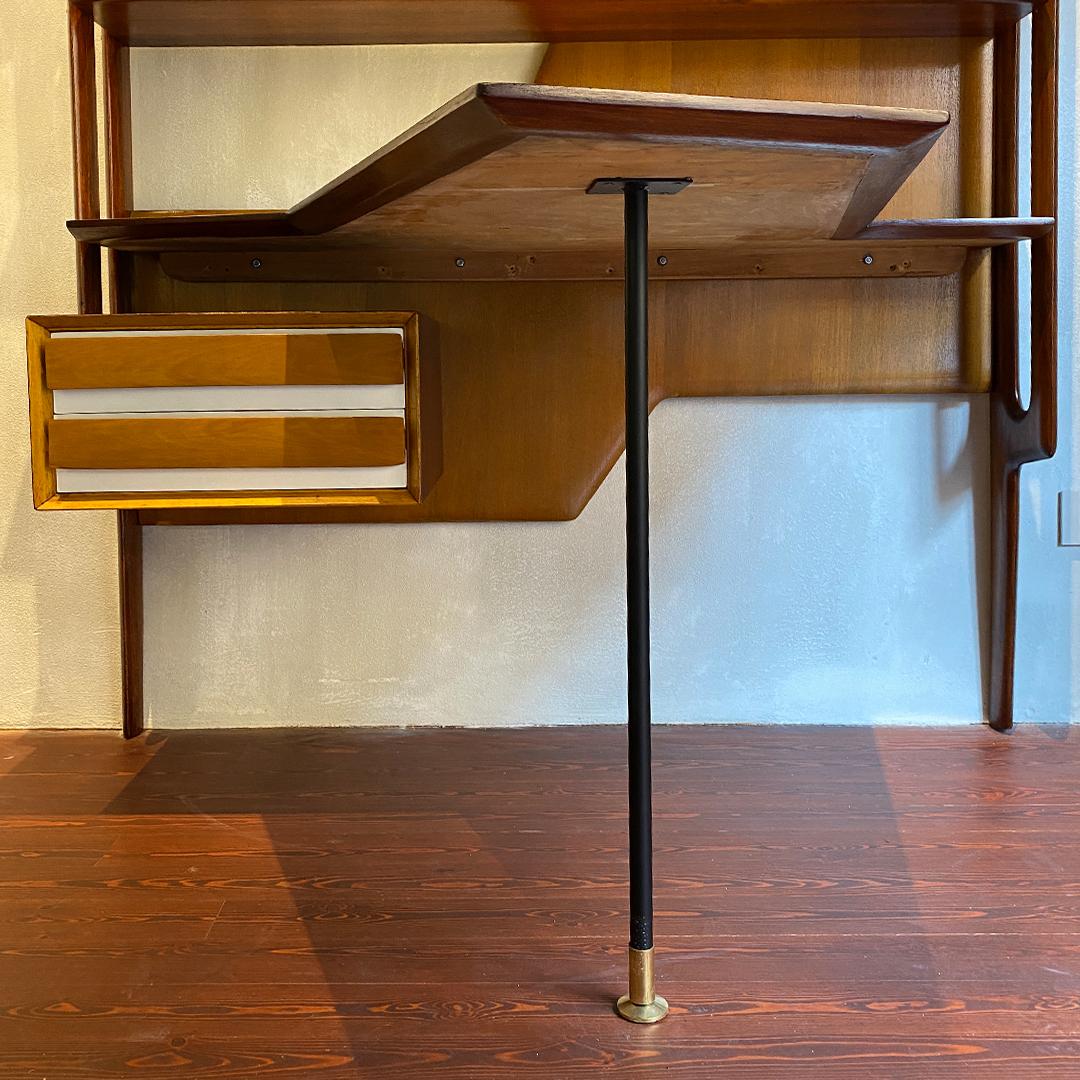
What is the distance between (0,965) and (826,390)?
1.38 meters

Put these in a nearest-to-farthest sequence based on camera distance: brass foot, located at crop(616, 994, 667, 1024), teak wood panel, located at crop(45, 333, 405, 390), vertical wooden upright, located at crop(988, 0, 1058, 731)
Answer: brass foot, located at crop(616, 994, 667, 1024) < teak wood panel, located at crop(45, 333, 405, 390) < vertical wooden upright, located at crop(988, 0, 1058, 731)

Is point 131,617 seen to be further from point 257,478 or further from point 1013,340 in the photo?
point 1013,340

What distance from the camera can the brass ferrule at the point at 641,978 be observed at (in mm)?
966

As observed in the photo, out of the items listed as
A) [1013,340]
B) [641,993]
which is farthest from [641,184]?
[1013,340]

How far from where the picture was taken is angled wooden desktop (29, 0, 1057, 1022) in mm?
1361

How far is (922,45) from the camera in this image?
173 cm

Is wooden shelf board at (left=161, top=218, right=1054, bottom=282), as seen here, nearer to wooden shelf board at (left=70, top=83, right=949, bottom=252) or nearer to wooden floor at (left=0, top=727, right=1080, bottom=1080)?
wooden shelf board at (left=70, top=83, right=949, bottom=252)

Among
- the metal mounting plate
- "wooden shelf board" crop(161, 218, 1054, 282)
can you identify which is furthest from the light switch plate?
the metal mounting plate

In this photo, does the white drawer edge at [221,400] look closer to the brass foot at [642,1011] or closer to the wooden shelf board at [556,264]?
the wooden shelf board at [556,264]

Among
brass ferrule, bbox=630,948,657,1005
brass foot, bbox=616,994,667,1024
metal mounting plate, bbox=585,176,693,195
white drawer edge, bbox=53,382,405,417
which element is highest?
metal mounting plate, bbox=585,176,693,195

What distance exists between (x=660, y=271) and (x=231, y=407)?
0.71 metres

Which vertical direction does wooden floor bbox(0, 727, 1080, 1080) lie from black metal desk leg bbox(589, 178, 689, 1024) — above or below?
below

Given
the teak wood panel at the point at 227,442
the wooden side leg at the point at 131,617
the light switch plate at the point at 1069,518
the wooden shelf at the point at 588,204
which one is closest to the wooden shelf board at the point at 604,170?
the wooden shelf at the point at 588,204

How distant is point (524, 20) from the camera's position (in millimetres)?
1684
